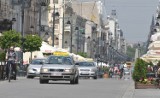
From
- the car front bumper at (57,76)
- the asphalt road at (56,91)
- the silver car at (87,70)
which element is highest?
the silver car at (87,70)

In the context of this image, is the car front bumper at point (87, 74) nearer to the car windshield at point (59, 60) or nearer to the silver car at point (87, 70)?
the silver car at point (87, 70)

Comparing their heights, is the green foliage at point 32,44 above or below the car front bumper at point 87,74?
above

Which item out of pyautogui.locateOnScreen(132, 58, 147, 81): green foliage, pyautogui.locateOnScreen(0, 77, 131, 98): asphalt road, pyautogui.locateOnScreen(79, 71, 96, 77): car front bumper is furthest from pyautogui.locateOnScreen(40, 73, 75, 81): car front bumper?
pyautogui.locateOnScreen(79, 71, 96, 77): car front bumper

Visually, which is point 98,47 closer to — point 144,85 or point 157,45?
point 157,45

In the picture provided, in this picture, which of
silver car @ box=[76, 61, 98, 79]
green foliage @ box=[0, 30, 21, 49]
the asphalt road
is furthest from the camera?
green foliage @ box=[0, 30, 21, 49]

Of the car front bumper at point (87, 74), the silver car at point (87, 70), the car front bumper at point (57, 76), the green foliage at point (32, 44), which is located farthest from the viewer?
the green foliage at point (32, 44)

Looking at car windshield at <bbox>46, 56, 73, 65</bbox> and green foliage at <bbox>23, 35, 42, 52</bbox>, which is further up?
green foliage at <bbox>23, 35, 42, 52</bbox>

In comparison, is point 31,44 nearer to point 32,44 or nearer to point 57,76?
point 32,44

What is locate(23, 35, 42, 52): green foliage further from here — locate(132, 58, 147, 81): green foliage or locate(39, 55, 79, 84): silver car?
locate(132, 58, 147, 81): green foliage

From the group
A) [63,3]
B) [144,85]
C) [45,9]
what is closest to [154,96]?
[144,85]

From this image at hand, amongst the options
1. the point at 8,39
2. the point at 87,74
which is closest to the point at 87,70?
the point at 87,74

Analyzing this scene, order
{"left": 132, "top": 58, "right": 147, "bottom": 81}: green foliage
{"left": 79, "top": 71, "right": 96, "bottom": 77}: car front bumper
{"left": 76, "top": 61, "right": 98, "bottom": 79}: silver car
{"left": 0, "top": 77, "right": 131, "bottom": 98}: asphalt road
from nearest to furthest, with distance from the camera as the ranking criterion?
{"left": 0, "top": 77, "right": 131, "bottom": 98}: asphalt road → {"left": 132, "top": 58, "right": 147, "bottom": 81}: green foliage → {"left": 79, "top": 71, "right": 96, "bottom": 77}: car front bumper → {"left": 76, "top": 61, "right": 98, "bottom": 79}: silver car

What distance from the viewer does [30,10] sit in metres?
108

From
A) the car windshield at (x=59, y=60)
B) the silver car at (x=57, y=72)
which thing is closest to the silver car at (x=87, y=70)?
the car windshield at (x=59, y=60)
